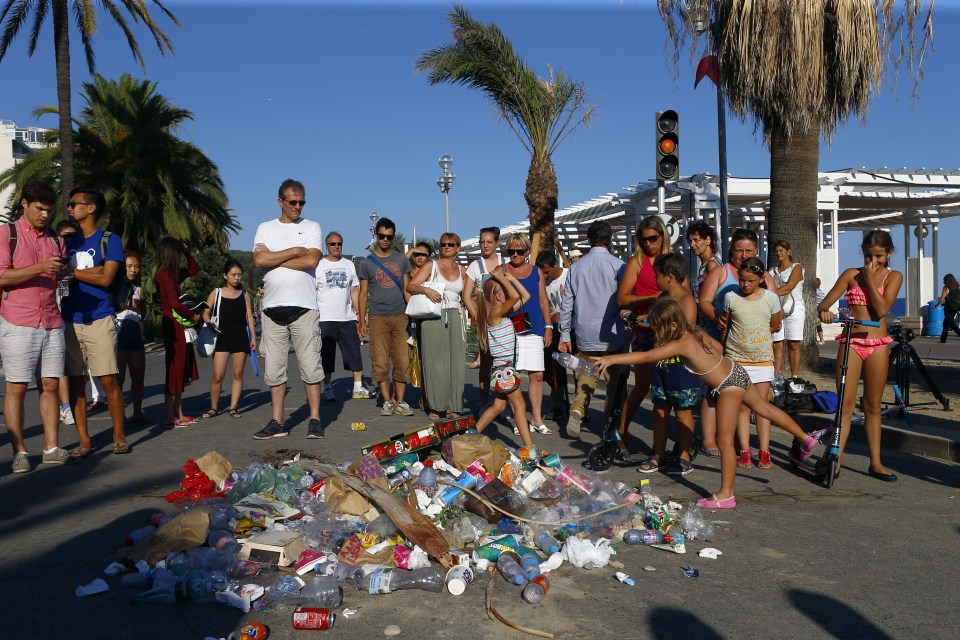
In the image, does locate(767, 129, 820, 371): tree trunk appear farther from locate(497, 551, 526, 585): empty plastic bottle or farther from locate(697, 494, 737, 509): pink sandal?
locate(497, 551, 526, 585): empty plastic bottle

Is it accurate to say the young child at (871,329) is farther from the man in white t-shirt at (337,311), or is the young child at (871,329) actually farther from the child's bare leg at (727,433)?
the man in white t-shirt at (337,311)

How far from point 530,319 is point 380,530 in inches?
141

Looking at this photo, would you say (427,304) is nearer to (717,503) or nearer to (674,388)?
(674,388)

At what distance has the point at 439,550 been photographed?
14.2 ft

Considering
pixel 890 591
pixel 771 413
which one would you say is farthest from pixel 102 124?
pixel 890 591

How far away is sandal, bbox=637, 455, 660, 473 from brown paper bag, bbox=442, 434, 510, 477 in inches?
49.2

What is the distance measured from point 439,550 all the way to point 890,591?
2.15 m

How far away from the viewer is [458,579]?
4.10 m

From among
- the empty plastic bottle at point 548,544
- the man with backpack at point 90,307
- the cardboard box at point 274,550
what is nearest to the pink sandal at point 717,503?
the empty plastic bottle at point 548,544

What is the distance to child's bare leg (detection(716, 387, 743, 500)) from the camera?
5.58m

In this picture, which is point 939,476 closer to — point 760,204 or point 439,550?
point 439,550

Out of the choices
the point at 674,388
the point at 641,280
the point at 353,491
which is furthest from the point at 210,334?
the point at 674,388

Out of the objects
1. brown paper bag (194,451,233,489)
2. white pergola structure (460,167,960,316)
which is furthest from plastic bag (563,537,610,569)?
white pergola structure (460,167,960,316)

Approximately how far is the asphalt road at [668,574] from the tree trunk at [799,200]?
233 inches
